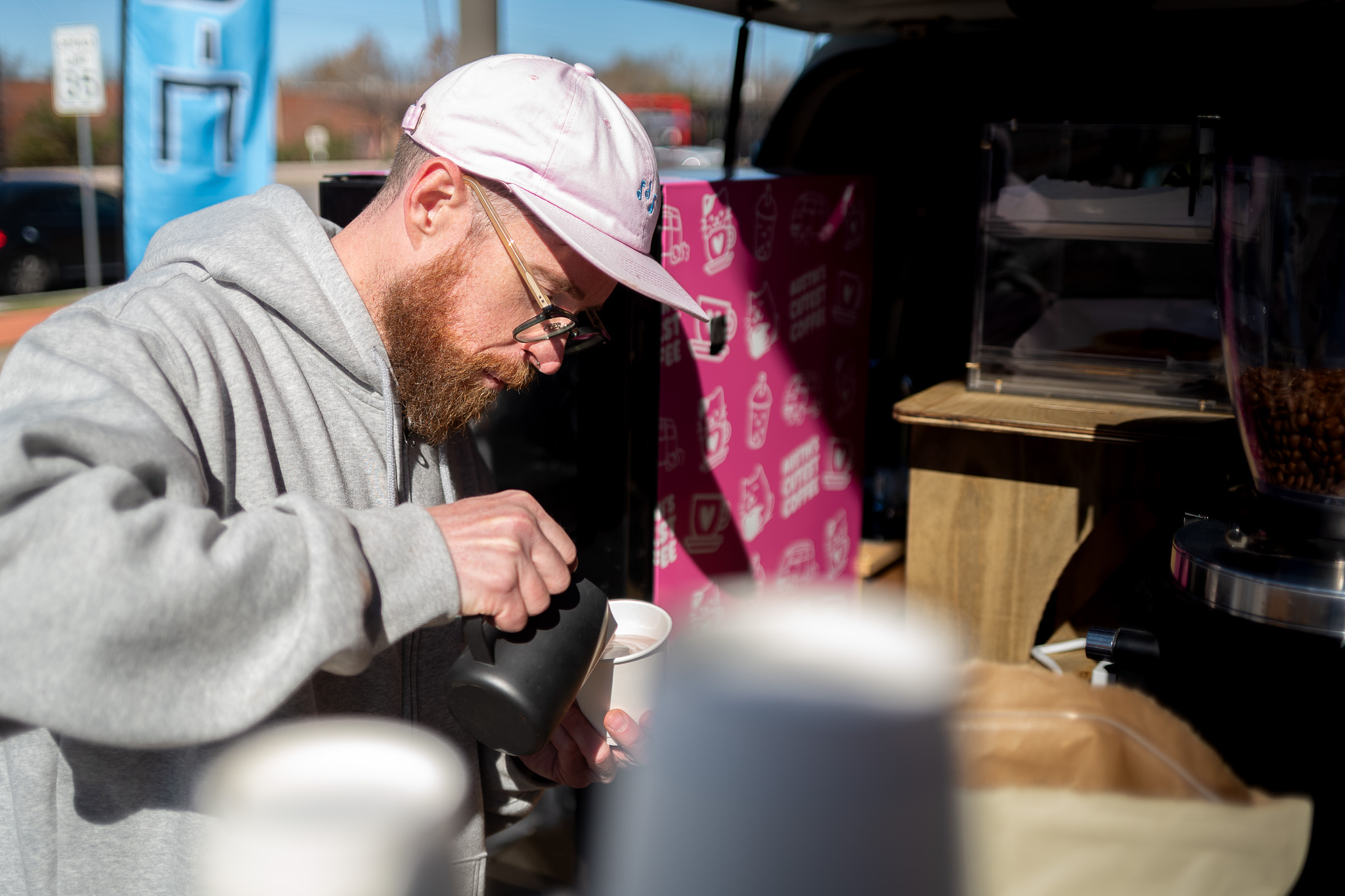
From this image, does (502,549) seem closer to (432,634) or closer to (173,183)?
(432,634)

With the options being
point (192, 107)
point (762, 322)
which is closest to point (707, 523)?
point (762, 322)

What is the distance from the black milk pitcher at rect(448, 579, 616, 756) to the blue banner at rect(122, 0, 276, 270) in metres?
4.04

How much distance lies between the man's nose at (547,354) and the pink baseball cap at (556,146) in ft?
0.53

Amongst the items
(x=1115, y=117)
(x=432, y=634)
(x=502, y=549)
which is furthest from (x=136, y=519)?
(x=1115, y=117)

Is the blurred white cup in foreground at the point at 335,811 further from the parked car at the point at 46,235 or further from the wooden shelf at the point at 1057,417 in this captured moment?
the parked car at the point at 46,235

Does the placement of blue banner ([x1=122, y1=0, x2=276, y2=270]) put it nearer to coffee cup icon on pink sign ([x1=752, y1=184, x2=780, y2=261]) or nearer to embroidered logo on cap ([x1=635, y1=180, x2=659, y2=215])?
coffee cup icon on pink sign ([x1=752, y1=184, x2=780, y2=261])

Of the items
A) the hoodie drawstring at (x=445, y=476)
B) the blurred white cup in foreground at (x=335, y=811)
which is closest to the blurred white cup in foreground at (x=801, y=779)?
the blurred white cup in foreground at (x=335, y=811)

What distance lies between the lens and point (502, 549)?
41.3 inches

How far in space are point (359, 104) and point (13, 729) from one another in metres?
42.5

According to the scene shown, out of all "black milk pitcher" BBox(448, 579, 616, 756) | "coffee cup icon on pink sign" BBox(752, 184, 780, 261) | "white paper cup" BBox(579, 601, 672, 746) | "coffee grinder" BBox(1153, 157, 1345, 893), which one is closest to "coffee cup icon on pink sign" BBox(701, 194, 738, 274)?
"coffee cup icon on pink sign" BBox(752, 184, 780, 261)

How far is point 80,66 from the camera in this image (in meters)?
7.81

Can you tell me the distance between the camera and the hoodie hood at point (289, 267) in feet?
4.43

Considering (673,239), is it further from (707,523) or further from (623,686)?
(623,686)

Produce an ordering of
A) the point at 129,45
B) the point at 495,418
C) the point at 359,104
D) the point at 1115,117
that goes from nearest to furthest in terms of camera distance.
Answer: the point at 495,418 → the point at 1115,117 → the point at 129,45 → the point at 359,104
